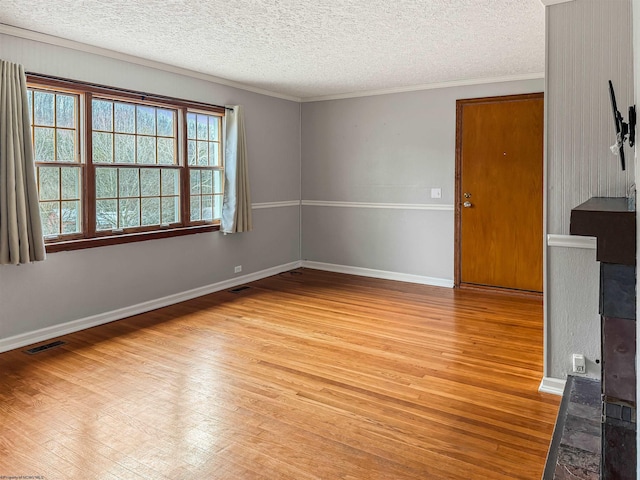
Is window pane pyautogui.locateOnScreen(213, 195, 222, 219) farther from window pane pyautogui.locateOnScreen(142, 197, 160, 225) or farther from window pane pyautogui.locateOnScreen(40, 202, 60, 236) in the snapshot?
window pane pyautogui.locateOnScreen(40, 202, 60, 236)

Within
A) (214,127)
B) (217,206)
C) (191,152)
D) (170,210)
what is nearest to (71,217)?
(170,210)

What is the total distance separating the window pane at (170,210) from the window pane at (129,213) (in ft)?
1.03

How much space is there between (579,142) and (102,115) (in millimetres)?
3847

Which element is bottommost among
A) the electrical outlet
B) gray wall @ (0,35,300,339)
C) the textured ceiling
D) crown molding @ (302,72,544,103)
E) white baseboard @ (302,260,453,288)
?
the electrical outlet

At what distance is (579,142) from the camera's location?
8.99ft

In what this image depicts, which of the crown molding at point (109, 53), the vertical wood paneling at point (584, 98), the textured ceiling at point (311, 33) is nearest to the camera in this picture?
the vertical wood paneling at point (584, 98)

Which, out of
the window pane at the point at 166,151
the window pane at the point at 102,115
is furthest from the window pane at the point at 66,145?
the window pane at the point at 166,151

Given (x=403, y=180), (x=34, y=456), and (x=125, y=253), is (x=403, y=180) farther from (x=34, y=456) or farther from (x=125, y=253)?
(x=34, y=456)

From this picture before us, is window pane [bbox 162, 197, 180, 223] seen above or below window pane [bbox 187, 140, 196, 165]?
below

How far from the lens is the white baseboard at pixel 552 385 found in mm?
2861

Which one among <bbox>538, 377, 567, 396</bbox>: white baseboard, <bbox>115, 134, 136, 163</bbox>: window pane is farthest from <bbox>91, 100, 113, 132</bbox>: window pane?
<bbox>538, 377, 567, 396</bbox>: white baseboard

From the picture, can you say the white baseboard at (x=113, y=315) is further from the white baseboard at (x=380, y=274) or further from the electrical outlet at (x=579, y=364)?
the electrical outlet at (x=579, y=364)

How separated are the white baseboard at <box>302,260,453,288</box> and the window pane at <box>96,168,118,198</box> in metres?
3.18

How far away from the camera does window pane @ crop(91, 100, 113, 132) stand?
4181 millimetres
